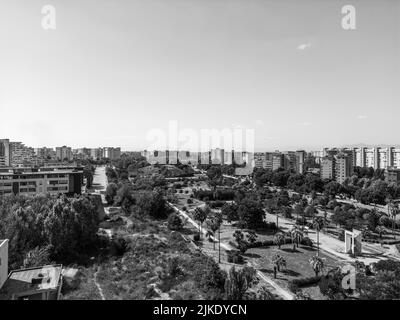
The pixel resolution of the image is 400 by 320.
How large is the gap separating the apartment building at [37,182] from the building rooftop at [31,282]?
13.0 metres

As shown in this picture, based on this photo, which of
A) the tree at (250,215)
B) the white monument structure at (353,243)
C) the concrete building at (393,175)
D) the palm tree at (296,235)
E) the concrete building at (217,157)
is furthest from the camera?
the concrete building at (217,157)

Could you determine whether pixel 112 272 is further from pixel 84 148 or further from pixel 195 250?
pixel 84 148

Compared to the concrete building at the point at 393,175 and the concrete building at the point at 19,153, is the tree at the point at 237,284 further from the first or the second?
the concrete building at the point at 19,153

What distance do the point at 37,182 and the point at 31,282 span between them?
45.4 feet

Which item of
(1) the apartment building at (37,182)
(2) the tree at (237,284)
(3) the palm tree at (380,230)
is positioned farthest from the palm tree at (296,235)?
(1) the apartment building at (37,182)

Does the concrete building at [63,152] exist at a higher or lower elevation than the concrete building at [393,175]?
higher

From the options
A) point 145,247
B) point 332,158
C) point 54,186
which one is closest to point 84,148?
point 54,186

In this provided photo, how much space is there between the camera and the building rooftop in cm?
473

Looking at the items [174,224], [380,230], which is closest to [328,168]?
[380,230]

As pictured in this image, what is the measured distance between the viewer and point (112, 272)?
757cm

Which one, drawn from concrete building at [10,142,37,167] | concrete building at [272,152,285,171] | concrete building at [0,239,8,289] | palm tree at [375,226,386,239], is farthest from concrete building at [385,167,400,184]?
concrete building at [10,142,37,167]

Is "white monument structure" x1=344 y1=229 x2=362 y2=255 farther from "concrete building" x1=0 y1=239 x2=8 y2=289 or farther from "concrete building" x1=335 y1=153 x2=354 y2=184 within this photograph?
"concrete building" x1=335 y1=153 x2=354 y2=184

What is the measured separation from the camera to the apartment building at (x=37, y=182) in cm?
1629
